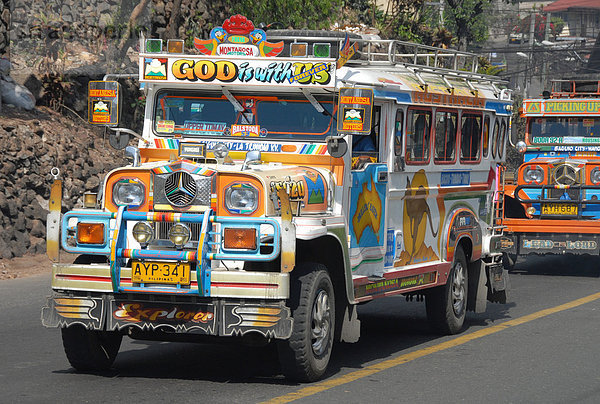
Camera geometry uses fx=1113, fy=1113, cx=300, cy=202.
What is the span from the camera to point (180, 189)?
26.6 ft

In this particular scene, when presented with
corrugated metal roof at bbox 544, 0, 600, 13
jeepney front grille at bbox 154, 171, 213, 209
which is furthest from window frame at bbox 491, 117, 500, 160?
corrugated metal roof at bbox 544, 0, 600, 13

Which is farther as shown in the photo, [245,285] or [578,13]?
[578,13]

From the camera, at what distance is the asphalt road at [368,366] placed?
26.3 feet

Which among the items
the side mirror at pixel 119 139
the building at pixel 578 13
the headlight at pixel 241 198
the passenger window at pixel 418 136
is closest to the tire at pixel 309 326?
the headlight at pixel 241 198

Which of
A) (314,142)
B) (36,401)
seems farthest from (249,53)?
(36,401)

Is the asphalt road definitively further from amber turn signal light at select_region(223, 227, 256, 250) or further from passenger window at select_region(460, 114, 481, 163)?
passenger window at select_region(460, 114, 481, 163)

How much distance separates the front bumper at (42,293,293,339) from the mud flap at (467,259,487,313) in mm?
4848

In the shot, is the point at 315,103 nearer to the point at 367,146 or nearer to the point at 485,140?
the point at 367,146

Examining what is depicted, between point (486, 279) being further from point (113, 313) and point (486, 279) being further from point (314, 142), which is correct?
point (113, 313)

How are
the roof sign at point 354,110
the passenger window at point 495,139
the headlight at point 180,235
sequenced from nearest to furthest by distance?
the headlight at point 180,235 → the roof sign at point 354,110 → the passenger window at point 495,139

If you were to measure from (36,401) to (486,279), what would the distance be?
6.17 meters

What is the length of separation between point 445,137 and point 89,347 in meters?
4.59

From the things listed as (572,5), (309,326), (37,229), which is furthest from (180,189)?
(572,5)

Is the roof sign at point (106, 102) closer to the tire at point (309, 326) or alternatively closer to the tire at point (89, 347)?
the tire at point (89, 347)
